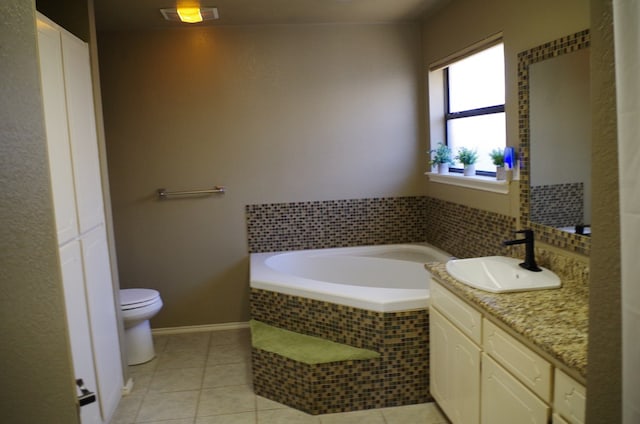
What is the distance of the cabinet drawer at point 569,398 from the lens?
1.47 meters

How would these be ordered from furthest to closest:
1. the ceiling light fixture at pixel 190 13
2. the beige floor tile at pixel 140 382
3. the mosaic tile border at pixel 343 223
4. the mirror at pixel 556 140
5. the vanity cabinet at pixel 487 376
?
the mosaic tile border at pixel 343 223 → the ceiling light fixture at pixel 190 13 → the beige floor tile at pixel 140 382 → the mirror at pixel 556 140 → the vanity cabinet at pixel 487 376

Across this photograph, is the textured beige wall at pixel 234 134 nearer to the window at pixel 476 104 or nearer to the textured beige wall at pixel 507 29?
the window at pixel 476 104

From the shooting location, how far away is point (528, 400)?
5.67ft

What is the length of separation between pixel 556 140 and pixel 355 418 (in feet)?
5.83

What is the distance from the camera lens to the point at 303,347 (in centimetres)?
299

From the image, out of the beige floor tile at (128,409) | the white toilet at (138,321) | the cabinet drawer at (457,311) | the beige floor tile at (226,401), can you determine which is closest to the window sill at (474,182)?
the cabinet drawer at (457,311)

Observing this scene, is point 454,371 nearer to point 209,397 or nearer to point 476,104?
point 209,397

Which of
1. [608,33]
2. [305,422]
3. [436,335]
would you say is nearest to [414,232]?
[436,335]

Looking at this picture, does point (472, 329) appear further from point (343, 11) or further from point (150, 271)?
point (150, 271)

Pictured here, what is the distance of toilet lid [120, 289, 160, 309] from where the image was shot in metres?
3.49

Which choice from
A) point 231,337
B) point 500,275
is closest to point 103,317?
point 231,337

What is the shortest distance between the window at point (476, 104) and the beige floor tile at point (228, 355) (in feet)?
6.88

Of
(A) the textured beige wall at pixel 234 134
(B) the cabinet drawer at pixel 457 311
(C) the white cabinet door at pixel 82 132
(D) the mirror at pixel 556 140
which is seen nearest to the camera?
(B) the cabinet drawer at pixel 457 311

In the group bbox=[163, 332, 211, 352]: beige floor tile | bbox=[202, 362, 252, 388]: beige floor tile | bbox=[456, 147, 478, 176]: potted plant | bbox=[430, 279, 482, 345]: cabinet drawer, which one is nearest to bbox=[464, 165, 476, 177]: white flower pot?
bbox=[456, 147, 478, 176]: potted plant
